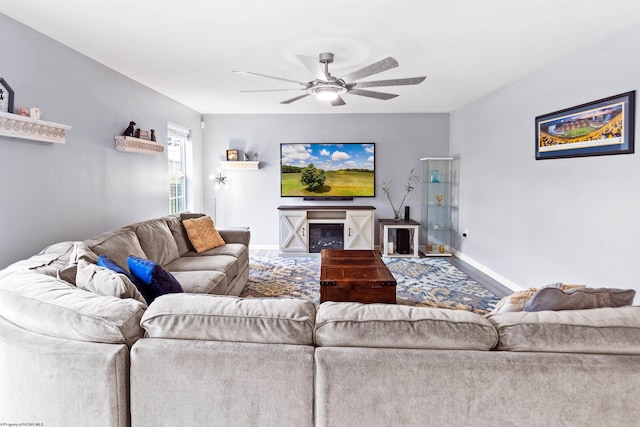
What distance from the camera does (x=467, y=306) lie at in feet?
12.1

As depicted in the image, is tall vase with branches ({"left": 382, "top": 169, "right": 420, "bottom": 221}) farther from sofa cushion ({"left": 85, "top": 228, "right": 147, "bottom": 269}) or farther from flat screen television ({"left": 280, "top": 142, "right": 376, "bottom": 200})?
sofa cushion ({"left": 85, "top": 228, "right": 147, "bottom": 269})

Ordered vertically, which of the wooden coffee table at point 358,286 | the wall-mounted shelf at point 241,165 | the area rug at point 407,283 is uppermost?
the wall-mounted shelf at point 241,165

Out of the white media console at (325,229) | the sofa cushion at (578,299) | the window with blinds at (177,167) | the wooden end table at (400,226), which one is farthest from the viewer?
the white media console at (325,229)

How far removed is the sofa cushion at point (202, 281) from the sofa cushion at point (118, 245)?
406 mm

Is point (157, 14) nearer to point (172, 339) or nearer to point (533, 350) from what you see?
point (172, 339)

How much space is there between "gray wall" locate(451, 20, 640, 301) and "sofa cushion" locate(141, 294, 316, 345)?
8.95 ft

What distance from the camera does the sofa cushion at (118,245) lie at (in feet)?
8.52

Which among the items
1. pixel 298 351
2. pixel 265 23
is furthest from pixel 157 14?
pixel 298 351

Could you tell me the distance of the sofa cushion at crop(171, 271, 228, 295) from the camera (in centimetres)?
279

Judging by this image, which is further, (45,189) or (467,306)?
(467,306)

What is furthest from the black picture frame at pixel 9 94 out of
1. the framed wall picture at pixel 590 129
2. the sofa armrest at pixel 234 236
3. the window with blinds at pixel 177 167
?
the framed wall picture at pixel 590 129

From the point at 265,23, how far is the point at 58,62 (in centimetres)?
180

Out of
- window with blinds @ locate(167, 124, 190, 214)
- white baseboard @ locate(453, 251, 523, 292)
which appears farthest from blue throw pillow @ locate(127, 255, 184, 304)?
white baseboard @ locate(453, 251, 523, 292)

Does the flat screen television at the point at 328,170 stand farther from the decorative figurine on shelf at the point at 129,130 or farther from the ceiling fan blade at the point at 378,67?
the ceiling fan blade at the point at 378,67
